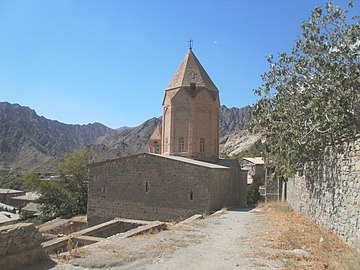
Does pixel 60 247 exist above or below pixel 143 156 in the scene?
below

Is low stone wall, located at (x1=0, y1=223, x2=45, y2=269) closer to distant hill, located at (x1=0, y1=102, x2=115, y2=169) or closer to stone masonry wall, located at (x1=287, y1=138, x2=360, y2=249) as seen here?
stone masonry wall, located at (x1=287, y1=138, x2=360, y2=249)

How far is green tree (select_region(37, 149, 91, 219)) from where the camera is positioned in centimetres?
3098

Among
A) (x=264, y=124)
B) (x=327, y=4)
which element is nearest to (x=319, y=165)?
(x=264, y=124)

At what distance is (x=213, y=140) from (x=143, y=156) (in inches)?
249

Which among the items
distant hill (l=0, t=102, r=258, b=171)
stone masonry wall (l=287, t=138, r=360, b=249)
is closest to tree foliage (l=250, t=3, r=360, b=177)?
stone masonry wall (l=287, t=138, r=360, b=249)

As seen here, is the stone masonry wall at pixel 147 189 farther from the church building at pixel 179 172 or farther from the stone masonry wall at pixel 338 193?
the stone masonry wall at pixel 338 193

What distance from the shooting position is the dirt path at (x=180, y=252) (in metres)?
6.38

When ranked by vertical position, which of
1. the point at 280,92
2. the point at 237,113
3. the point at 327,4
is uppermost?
the point at 237,113

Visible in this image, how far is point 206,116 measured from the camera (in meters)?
24.0

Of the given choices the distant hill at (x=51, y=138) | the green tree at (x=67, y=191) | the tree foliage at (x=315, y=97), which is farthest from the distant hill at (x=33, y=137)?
the tree foliage at (x=315, y=97)

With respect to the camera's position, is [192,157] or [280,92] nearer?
[280,92]

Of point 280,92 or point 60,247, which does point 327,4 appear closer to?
point 280,92

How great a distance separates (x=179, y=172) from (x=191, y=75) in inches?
329

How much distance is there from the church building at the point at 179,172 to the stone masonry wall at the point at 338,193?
318 inches
